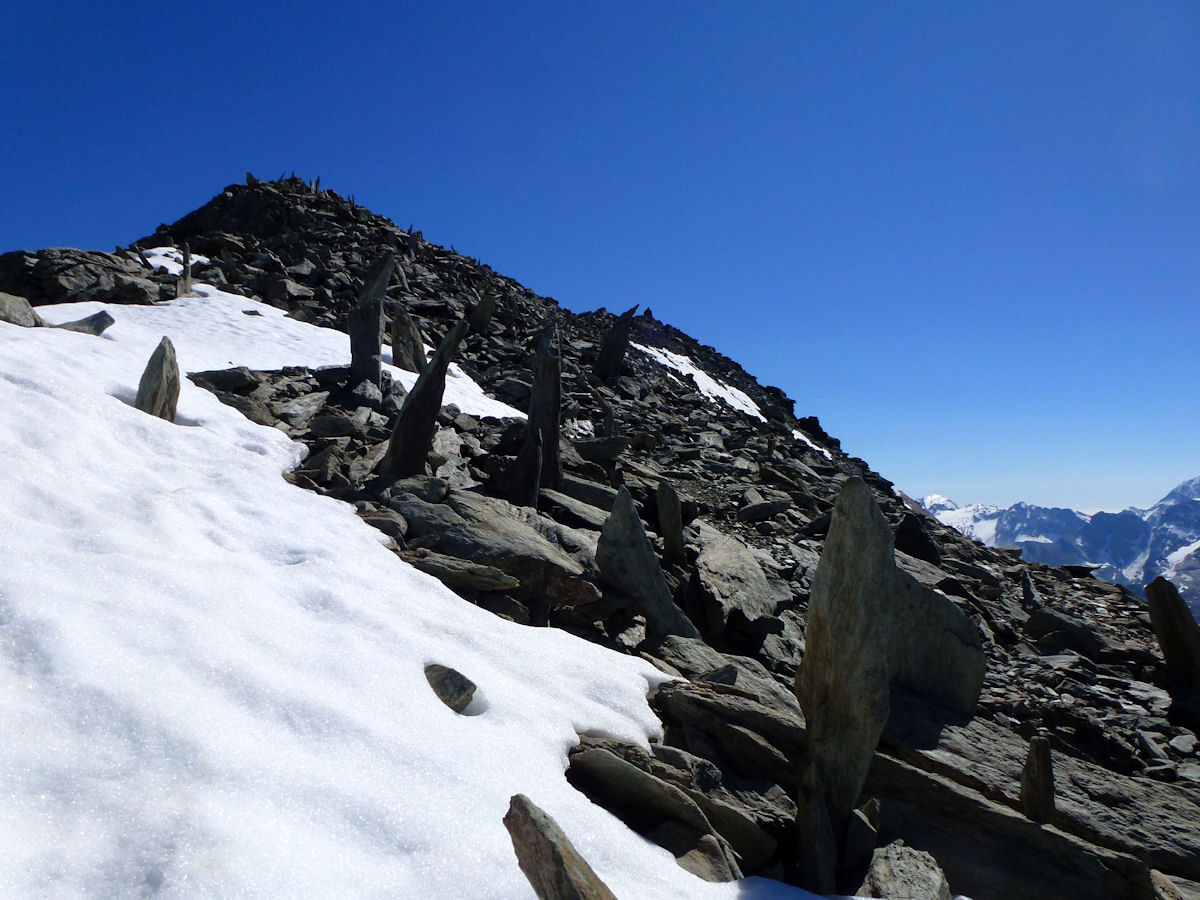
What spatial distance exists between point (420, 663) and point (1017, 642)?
37.8 feet

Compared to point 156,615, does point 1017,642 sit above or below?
above

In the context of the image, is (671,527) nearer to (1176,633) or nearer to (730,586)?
(730,586)

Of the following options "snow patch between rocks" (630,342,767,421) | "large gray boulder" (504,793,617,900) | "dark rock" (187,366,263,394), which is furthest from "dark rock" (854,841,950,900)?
"snow patch between rocks" (630,342,767,421)

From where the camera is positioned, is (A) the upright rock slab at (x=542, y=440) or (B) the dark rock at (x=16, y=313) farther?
(A) the upright rock slab at (x=542, y=440)

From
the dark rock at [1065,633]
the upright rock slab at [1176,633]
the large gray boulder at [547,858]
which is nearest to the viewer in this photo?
the large gray boulder at [547,858]

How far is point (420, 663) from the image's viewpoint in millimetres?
4887

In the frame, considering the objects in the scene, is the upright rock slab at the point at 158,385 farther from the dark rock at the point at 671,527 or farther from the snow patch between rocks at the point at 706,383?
the snow patch between rocks at the point at 706,383

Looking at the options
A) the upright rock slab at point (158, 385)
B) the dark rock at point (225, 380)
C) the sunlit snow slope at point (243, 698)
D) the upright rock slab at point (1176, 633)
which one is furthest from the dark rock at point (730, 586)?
the dark rock at point (225, 380)

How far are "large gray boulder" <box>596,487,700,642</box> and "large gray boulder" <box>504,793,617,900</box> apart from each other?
15.5ft

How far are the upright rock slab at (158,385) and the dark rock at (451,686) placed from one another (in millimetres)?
5625

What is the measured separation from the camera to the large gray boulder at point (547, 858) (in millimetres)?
2688

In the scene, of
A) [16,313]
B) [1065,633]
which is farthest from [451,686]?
[1065,633]

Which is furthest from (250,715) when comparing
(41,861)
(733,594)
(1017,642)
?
(1017,642)

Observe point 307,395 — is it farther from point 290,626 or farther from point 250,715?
point 250,715
